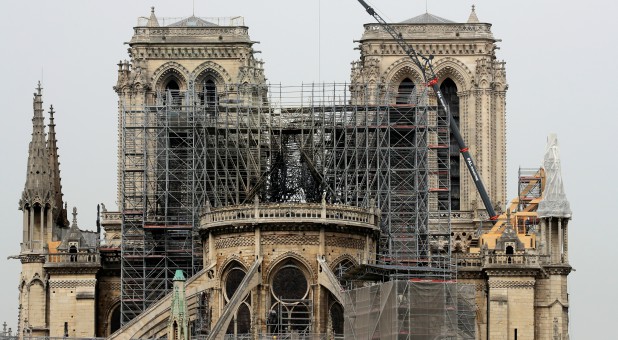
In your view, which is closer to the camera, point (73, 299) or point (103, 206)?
point (73, 299)

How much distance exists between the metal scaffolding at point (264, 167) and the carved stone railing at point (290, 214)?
19.7ft

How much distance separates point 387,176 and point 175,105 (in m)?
11.9

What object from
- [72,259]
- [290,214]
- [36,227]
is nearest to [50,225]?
[36,227]

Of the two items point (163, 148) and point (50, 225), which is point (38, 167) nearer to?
point (50, 225)

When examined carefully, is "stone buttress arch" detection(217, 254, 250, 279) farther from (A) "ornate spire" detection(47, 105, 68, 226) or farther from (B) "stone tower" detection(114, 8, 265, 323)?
(A) "ornate spire" detection(47, 105, 68, 226)

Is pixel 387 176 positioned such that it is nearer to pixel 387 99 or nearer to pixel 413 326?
pixel 387 99

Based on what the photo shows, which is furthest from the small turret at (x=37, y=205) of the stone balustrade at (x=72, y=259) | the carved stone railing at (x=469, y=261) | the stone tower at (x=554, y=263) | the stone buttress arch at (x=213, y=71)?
the stone tower at (x=554, y=263)

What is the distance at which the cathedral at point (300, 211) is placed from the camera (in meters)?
128

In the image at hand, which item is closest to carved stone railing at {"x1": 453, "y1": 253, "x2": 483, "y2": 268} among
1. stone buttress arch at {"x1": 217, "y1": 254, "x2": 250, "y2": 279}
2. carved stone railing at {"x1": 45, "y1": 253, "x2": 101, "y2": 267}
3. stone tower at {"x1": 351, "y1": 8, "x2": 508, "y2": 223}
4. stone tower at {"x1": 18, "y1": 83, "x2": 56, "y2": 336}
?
stone tower at {"x1": 351, "y1": 8, "x2": 508, "y2": 223}

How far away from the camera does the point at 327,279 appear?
418 ft

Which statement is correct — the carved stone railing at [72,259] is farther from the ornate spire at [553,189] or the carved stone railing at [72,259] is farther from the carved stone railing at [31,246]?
the ornate spire at [553,189]

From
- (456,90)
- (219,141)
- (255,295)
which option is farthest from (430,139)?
(255,295)

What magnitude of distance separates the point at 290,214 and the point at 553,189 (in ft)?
77.2

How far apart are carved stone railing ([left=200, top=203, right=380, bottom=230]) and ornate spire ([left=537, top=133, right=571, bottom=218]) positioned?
59.2 ft
